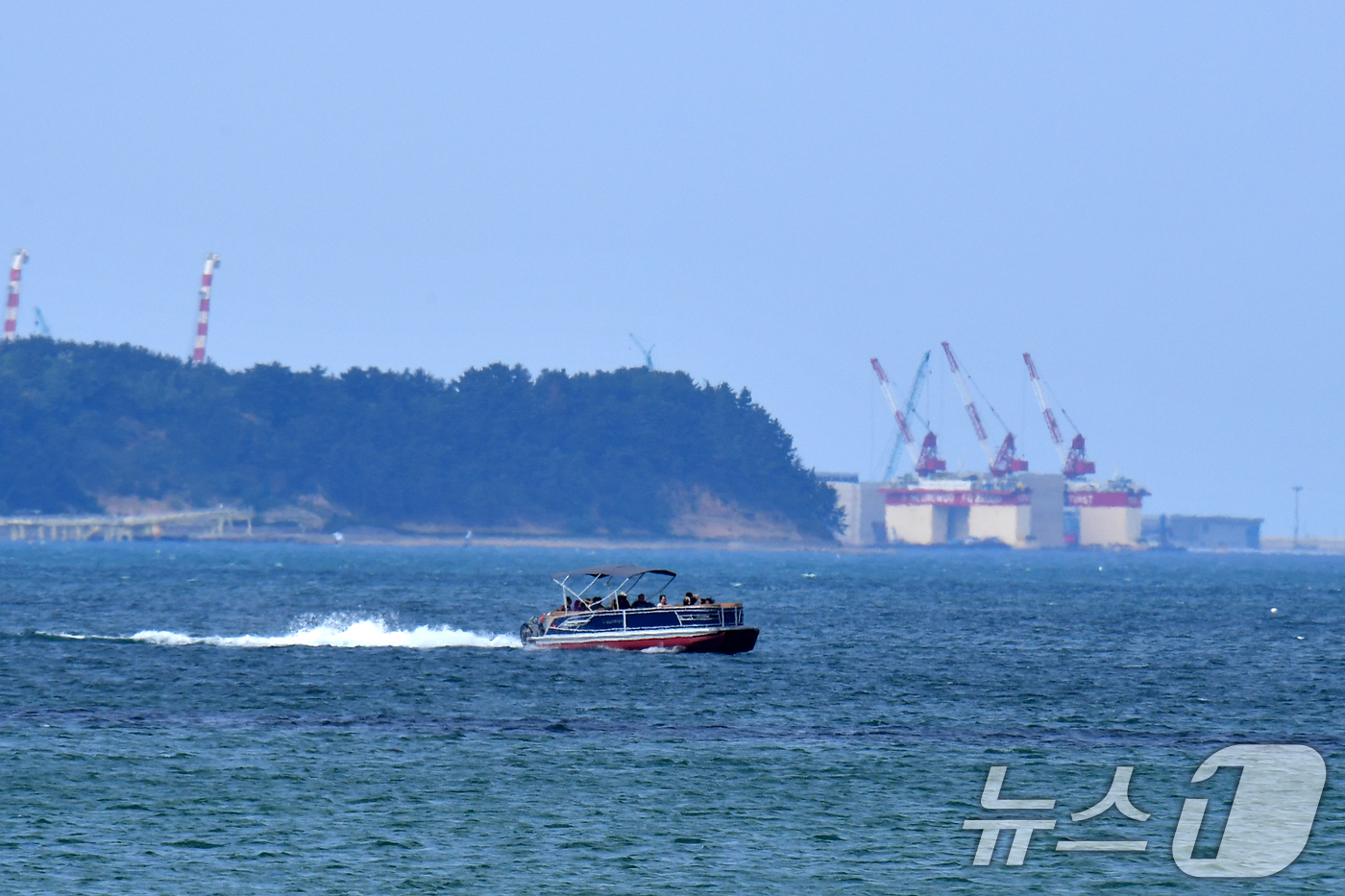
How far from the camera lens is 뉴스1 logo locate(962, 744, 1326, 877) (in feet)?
130

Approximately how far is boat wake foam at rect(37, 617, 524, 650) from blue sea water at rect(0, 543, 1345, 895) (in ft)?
1.40

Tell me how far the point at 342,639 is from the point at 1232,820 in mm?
58104

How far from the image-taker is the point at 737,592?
6772 inches

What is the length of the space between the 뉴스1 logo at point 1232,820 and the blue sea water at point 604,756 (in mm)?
383

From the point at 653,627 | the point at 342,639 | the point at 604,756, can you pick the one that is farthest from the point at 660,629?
the point at 604,756

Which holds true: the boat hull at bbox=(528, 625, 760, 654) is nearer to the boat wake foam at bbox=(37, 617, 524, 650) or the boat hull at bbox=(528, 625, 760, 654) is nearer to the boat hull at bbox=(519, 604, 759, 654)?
the boat hull at bbox=(519, 604, 759, 654)

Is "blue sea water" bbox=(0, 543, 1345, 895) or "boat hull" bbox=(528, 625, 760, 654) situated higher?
"boat hull" bbox=(528, 625, 760, 654)

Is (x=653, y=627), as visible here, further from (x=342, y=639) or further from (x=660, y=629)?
(x=342, y=639)

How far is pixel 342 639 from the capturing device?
9375 centimetres

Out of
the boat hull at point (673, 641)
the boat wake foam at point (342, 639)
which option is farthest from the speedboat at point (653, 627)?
the boat wake foam at point (342, 639)

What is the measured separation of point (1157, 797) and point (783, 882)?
13.0 meters

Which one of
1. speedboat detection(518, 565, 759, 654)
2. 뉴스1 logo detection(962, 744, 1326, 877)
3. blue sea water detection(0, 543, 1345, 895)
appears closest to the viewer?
blue sea water detection(0, 543, 1345, 895)

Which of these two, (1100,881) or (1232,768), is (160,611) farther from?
(1100,881)

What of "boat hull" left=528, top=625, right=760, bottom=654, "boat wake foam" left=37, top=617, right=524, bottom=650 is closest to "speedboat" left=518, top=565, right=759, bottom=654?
"boat hull" left=528, top=625, right=760, bottom=654
